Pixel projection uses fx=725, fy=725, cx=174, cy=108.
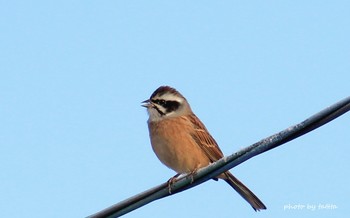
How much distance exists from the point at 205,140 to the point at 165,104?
2.41 ft

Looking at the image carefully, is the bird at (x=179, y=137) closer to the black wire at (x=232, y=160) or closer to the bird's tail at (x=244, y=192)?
the bird's tail at (x=244, y=192)

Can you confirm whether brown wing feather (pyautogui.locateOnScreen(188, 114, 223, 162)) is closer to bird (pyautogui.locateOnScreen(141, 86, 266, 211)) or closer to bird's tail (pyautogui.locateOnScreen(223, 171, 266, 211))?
bird (pyautogui.locateOnScreen(141, 86, 266, 211))

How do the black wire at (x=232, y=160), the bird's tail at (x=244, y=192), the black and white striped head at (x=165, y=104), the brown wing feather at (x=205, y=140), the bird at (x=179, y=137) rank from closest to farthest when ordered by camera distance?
the black wire at (x=232, y=160) < the bird's tail at (x=244, y=192) < the bird at (x=179, y=137) < the brown wing feather at (x=205, y=140) < the black and white striped head at (x=165, y=104)

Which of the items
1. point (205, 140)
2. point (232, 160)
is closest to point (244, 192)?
point (205, 140)

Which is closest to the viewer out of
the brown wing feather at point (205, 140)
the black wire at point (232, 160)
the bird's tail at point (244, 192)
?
the black wire at point (232, 160)

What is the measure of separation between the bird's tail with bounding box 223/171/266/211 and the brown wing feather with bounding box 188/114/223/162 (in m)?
0.60

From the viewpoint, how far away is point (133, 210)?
18.6ft

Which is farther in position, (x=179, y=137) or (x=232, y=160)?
(x=179, y=137)

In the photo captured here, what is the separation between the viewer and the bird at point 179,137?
9141 millimetres

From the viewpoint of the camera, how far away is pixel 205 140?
32.2 feet

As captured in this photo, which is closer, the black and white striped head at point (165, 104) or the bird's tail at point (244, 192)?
the bird's tail at point (244, 192)

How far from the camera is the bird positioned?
9141 mm

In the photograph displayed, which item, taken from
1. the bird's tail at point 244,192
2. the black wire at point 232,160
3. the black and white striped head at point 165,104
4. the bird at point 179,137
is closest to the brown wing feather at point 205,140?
the bird at point 179,137

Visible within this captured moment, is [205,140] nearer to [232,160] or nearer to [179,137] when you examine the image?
[179,137]
